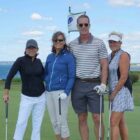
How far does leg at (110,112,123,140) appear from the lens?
7758 mm

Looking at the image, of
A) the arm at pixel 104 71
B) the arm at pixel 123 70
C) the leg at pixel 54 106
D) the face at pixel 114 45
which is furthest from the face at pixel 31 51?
the arm at pixel 123 70

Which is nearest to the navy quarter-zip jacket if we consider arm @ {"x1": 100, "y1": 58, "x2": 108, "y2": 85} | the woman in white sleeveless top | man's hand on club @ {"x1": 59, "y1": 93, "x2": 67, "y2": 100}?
man's hand on club @ {"x1": 59, "y1": 93, "x2": 67, "y2": 100}

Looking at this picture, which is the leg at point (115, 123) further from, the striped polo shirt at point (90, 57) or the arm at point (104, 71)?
the striped polo shirt at point (90, 57)

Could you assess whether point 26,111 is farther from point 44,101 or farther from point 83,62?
point 83,62

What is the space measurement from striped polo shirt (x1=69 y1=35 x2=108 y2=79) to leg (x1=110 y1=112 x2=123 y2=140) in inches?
27.4

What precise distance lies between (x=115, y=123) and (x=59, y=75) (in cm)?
118

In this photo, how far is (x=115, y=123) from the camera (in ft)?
25.5

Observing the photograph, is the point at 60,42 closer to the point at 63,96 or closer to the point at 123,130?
A: the point at 63,96

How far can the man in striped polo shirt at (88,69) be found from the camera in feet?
25.7

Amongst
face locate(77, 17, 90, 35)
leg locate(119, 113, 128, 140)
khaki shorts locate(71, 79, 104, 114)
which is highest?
face locate(77, 17, 90, 35)

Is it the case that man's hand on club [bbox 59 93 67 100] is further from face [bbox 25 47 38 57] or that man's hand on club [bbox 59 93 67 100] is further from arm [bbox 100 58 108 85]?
face [bbox 25 47 38 57]

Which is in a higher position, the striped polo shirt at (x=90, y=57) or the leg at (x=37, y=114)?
the striped polo shirt at (x=90, y=57)

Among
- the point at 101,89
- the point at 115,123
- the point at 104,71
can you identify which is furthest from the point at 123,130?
the point at 104,71

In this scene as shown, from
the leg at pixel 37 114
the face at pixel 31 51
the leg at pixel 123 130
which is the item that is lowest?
the leg at pixel 123 130
